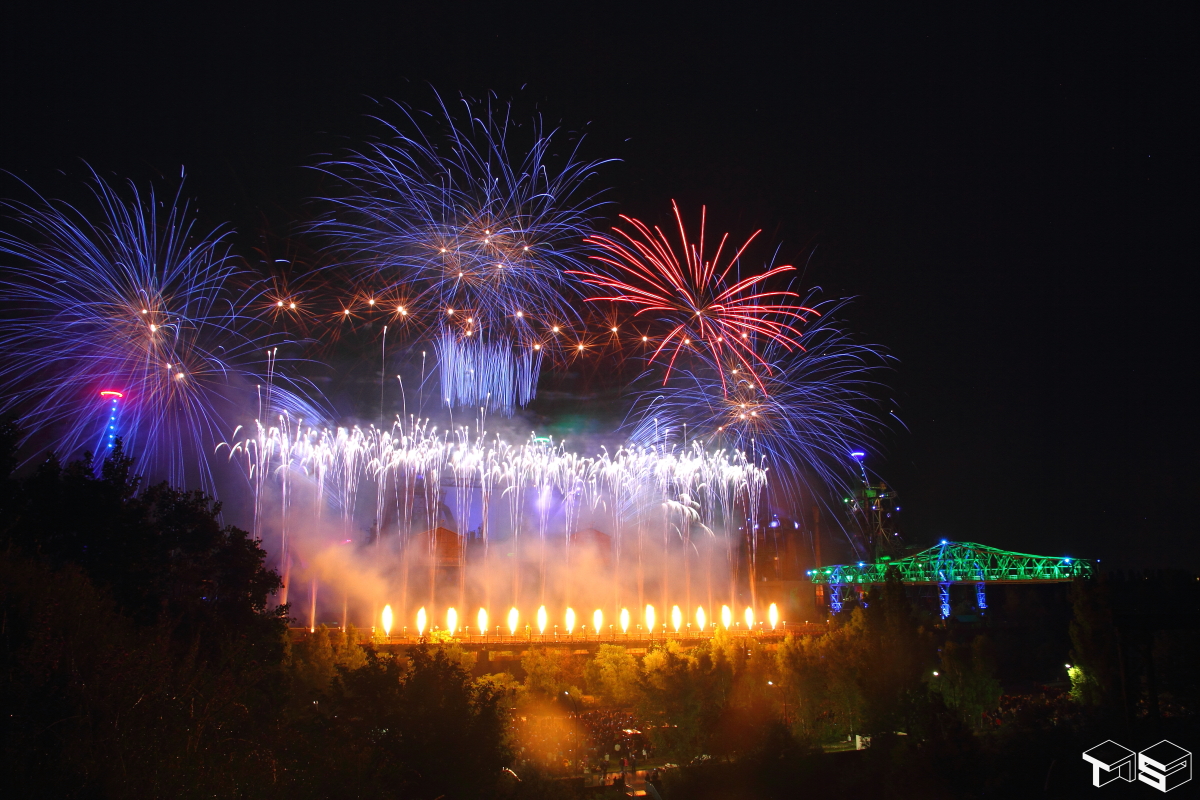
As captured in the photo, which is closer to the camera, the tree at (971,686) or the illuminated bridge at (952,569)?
the tree at (971,686)

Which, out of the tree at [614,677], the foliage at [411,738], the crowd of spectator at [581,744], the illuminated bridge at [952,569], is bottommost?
the crowd of spectator at [581,744]

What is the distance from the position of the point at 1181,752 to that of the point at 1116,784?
2.04 meters

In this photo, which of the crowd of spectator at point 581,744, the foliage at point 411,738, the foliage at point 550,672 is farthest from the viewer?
the foliage at point 550,672

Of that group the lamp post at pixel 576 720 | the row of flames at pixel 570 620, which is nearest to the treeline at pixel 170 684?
the lamp post at pixel 576 720

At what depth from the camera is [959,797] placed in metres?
23.5

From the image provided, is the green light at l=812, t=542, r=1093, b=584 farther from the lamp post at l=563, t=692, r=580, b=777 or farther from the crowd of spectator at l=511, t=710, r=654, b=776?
the crowd of spectator at l=511, t=710, r=654, b=776

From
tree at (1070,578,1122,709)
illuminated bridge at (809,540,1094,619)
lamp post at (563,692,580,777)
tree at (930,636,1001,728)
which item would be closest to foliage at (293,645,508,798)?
lamp post at (563,692,580,777)

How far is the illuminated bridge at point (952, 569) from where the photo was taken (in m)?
88.5

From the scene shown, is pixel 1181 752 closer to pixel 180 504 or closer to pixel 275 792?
pixel 275 792

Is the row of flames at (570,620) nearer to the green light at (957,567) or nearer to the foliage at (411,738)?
the foliage at (411,738)

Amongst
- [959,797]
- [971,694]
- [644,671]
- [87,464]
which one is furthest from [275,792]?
[971,694]

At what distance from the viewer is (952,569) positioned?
304ft

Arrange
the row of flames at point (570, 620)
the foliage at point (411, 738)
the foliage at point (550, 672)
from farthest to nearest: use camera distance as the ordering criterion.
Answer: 1. the row of flames at point (570, 620)
2. the foliage at point (550, 672)
3. the foliage at point (411, 738)

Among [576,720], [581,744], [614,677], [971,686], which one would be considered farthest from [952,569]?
[581,744]
